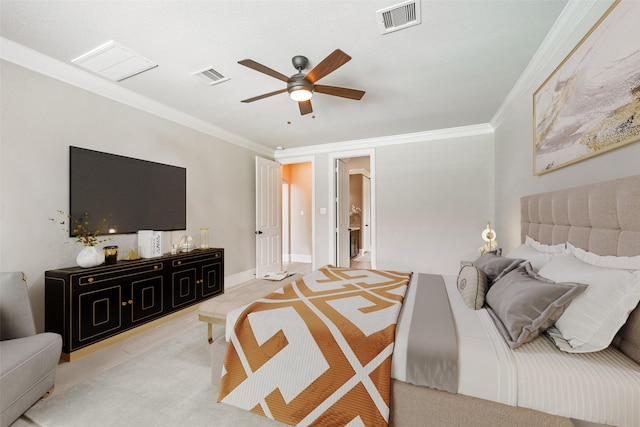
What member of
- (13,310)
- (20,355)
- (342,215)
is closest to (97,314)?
(13,310)

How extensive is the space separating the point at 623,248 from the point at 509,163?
229 cm

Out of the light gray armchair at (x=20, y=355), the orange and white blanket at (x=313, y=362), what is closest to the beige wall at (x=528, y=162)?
the orange and white blanket at (x=313, y=362)

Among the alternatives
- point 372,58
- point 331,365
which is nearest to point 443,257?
point 372,58

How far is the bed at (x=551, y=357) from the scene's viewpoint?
0.98 meters

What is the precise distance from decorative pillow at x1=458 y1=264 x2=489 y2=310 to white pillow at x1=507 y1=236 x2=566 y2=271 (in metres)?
0.38

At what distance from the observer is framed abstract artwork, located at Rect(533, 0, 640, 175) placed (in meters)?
1.28

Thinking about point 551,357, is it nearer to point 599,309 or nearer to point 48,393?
point 599,309

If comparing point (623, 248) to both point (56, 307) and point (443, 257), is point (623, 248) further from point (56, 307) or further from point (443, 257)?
point (56, 307)

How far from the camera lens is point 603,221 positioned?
1397 millimetres

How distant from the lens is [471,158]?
4.15m

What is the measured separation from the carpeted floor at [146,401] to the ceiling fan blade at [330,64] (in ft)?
7.79

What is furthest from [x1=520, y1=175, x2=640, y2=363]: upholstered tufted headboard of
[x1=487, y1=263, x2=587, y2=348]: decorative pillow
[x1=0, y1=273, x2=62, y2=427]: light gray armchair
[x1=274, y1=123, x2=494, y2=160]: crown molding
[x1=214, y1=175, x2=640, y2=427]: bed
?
[x1=0, y1=273, x2=62, y2=427]: light gray armchair

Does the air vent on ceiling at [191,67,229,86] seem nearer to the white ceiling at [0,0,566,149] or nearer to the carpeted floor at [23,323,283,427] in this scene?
the white ceiling at [0,0,566,149]

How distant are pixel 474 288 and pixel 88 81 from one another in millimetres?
3858
